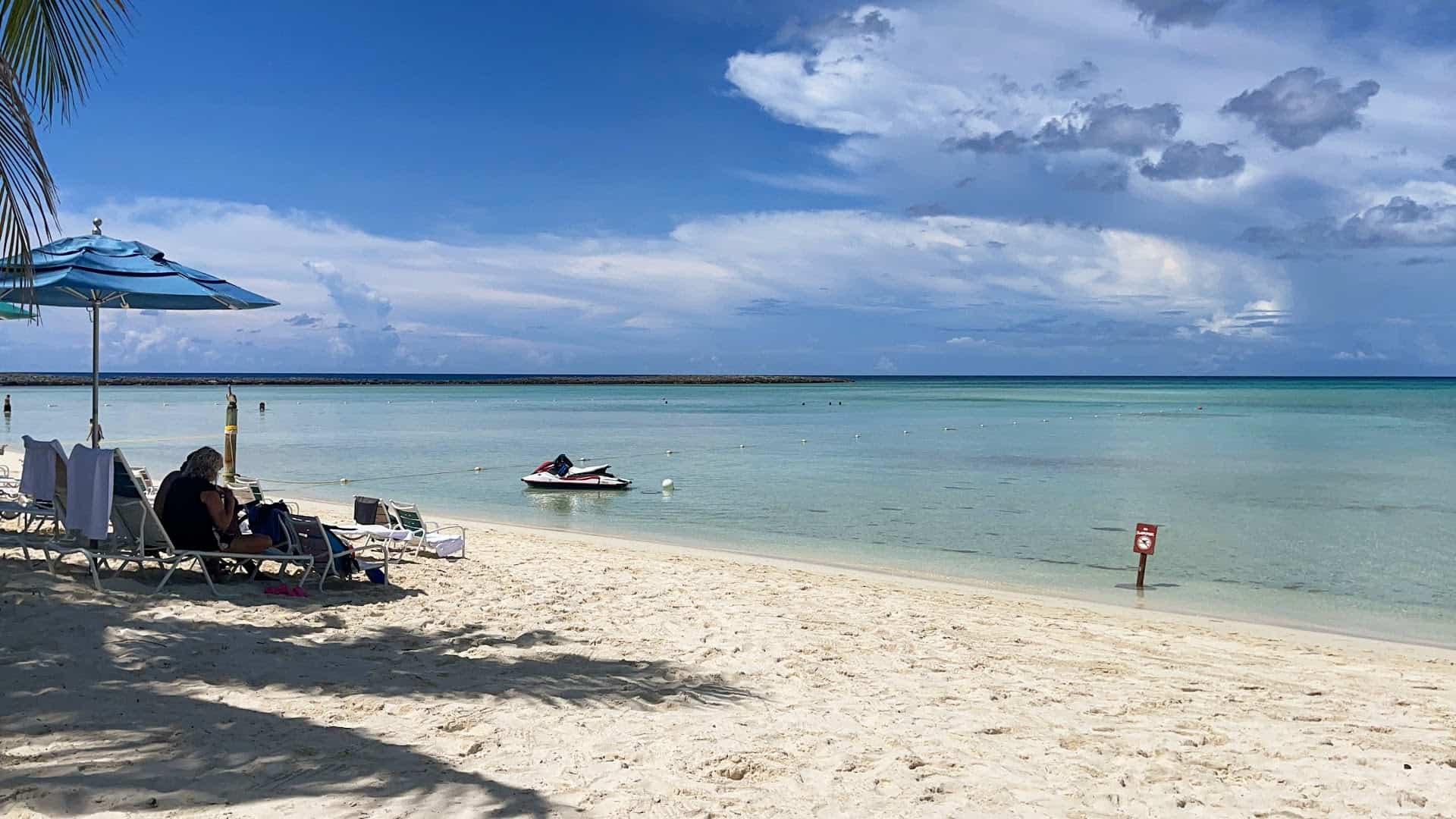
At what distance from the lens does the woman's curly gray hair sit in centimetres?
712

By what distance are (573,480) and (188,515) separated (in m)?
13.1

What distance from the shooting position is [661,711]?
5.06 m

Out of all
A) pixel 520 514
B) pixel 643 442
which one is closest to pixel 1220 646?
pixel 520 514

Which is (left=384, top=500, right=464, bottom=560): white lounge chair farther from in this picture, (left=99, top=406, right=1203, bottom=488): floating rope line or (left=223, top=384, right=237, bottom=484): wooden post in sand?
(left=99, top=406, right=1203, bottom=488): floating rope line

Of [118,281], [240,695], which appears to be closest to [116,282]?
[118,281]

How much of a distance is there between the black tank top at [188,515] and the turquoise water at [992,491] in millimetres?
3593

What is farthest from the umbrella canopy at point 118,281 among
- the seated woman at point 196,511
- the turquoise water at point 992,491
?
the turquoise water at point 992,491

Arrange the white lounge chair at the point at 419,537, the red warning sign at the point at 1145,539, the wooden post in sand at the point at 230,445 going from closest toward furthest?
the white lounge chair at the point at 419,537 < the red warning sign at the point at 1145,539 < the wooden post in sand at the point at 230,445

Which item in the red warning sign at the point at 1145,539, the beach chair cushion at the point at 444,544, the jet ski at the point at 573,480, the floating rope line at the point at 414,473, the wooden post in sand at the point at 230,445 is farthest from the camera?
the floating rope line at the point at 414,473

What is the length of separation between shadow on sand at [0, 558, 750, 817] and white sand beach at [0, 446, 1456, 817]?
0.02 metres

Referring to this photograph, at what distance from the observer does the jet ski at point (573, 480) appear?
790 inches

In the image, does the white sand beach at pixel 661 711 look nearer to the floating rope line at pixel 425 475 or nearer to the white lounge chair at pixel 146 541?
the white lounge chair at pixel 146 541

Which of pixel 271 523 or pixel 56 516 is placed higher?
pixel 271 523

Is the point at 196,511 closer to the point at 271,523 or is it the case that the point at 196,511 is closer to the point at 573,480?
the point at 271,523
